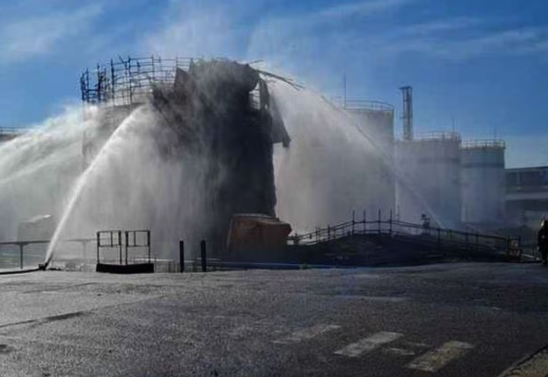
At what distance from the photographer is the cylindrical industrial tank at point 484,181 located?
262 ft

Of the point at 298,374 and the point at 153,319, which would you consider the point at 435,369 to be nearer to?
the point at 298,374

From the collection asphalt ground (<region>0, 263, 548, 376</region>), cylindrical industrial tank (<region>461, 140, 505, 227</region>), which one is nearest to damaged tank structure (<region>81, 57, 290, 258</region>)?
asphalt ground (<region>0, 263, 548, 376</region>)

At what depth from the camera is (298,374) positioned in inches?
248

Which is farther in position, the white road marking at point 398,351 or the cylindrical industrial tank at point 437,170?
the cylindrical industrial tank at point 437,170

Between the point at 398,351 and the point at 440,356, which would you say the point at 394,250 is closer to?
the point at 398,351

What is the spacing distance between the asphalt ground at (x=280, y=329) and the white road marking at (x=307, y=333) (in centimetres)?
1

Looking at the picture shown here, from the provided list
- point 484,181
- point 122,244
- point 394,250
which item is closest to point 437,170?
point 484,181

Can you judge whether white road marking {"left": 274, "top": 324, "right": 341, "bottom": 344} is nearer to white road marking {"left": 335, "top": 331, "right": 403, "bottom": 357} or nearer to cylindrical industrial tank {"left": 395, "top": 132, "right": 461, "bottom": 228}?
white road marking {"left": 335, "top": 331, "right": 403, "bottom": 357}

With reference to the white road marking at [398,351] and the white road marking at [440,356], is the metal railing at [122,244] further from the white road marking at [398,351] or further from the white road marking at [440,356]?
the white road marking at [440,356]

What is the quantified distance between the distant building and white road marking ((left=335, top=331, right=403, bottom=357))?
79609mm

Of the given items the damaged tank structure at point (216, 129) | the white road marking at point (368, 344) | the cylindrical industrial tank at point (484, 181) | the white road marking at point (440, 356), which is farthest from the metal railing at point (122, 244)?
the cylindrical industrial tank at point (484, 181)

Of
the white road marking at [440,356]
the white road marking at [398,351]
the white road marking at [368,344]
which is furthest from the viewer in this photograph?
the white road marking at [368,344]

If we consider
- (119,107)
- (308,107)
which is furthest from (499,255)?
(119,107)

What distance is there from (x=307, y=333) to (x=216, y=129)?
29920 millimetres
